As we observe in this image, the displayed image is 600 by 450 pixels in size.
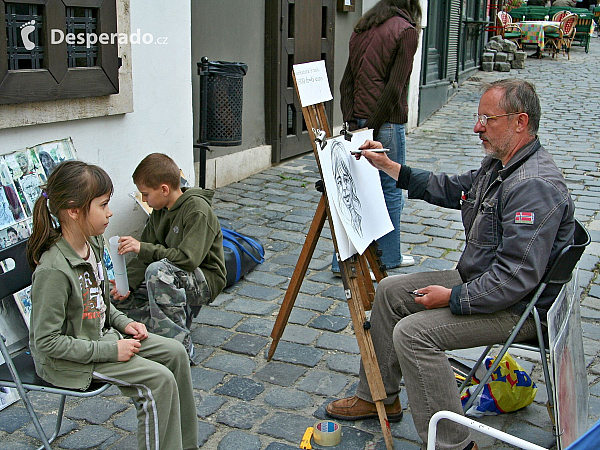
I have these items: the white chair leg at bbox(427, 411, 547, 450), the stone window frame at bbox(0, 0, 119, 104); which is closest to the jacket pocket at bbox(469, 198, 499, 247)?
the white chair leg at bbox(427, 411, 547, 450)

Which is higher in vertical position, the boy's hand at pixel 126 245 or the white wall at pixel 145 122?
the white wall at pixel 145 122

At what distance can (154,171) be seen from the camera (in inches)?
138

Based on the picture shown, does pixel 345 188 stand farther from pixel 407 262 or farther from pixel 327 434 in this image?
pixel 407 262

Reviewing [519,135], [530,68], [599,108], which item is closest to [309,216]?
[519,135]

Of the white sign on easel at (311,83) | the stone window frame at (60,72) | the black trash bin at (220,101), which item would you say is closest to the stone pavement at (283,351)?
the black trash bin at (220,101)

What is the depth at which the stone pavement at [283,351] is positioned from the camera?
3076mm

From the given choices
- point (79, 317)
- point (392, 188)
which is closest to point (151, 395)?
point (79, 317)

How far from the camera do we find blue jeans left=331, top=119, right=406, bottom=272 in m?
4.64

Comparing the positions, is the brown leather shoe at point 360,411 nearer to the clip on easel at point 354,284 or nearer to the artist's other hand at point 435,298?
the clip on easel at point 354,284

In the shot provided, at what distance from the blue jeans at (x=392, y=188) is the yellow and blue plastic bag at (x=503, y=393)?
1.62 meters

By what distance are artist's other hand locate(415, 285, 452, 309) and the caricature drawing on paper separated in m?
0.57

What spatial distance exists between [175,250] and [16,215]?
0.81 m

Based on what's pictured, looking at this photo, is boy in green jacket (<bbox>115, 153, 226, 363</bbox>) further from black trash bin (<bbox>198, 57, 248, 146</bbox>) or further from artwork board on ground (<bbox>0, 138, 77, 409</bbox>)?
black trash bin (<bbox>198, 57, 248, 146</bbox>)

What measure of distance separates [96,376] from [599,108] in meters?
12.0
